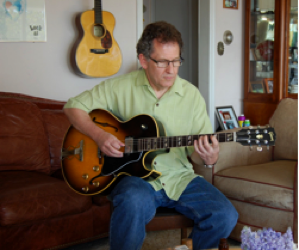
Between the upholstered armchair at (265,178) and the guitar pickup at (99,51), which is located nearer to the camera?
the upholstered armchair at (265,178)

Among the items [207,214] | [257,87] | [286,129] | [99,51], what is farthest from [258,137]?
[257,87]

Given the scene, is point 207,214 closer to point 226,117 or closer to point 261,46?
point 226,117

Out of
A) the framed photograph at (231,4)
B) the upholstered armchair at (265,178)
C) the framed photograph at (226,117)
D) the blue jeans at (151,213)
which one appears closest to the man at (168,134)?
the blue jeans at (151,213)

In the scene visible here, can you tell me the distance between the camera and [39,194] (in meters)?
1.88

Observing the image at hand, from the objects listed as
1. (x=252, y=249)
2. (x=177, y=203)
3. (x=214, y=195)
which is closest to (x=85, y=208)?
(x=177, y=203)

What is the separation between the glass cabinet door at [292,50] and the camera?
3521 mm

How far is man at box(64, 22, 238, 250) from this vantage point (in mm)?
1483

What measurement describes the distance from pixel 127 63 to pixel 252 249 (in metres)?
2.53

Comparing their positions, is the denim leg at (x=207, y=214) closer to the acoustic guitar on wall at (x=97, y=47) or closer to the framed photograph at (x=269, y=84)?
the acoustic guitar on wall at (x=97, y=47)

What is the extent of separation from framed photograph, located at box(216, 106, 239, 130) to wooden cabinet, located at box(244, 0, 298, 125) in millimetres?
254

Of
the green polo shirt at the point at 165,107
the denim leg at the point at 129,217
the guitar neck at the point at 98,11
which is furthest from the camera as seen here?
the guitar neck at the point at 98,11

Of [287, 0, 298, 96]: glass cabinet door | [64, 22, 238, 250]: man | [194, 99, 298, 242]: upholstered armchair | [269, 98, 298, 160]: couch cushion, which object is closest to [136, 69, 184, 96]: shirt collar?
[64, 22, 238, 250]: man

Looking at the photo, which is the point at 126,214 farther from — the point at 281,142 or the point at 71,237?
the point at 281,142

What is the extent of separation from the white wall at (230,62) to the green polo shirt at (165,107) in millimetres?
2202
